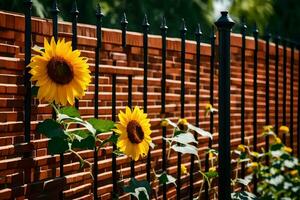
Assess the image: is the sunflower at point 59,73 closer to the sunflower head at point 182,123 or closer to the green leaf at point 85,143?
the green leaf at point 85,143

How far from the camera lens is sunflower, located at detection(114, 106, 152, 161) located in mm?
2891

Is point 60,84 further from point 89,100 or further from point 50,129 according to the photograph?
point 89,100

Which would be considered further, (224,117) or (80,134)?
(224,117)

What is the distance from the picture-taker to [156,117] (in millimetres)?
4238

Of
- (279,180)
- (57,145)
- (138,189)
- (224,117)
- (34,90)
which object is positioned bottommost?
(279,180)

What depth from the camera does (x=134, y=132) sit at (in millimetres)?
2916

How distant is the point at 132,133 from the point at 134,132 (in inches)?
0.6

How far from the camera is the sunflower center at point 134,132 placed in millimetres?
2906

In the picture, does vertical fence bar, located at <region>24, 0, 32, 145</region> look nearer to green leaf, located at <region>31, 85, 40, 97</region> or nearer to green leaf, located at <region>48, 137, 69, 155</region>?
green leaf, located at <region>31, 85, 40, 97</region>

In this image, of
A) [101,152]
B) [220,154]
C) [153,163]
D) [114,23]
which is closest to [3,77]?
[101,152]

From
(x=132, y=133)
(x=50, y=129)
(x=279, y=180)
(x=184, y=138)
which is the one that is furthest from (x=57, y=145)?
(x=279, y=180)

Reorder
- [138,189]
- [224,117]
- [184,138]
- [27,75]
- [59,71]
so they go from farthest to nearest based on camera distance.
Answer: [184,138], [224,117], [138,189], [27,75], [59,71]

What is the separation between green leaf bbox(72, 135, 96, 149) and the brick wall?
0.81ft

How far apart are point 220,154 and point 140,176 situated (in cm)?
78
